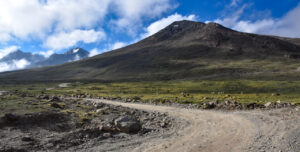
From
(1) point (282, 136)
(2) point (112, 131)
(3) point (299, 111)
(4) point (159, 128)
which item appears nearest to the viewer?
(1) point (282, 136)

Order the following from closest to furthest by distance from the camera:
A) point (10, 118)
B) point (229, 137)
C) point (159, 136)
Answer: point (229, 137) → point (159, 136) → point (10, 118)

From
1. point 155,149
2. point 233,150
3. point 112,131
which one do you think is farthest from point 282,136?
point 112,131

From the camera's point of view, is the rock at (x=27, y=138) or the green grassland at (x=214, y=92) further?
the green grassland at (x=214, y=92)

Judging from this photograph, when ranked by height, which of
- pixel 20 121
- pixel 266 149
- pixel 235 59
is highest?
pixel 235 59

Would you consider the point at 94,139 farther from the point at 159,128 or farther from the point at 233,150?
the point at 233,150

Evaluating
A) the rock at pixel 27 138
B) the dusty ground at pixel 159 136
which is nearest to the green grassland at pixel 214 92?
the dusty ground at pixel 159 136

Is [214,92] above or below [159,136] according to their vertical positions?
above

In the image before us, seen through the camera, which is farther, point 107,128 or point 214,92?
point 214,92

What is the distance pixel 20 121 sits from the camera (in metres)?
15.8

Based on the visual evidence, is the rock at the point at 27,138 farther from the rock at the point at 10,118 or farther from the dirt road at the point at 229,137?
the dirt road at the point at 229,137

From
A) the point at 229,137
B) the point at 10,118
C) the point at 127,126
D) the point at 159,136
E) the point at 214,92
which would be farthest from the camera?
the point at 214,92

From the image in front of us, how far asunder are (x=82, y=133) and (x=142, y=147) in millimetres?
4612

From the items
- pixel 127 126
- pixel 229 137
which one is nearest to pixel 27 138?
pixel 127 126

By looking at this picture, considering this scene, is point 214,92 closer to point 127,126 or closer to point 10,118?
point 127,126
